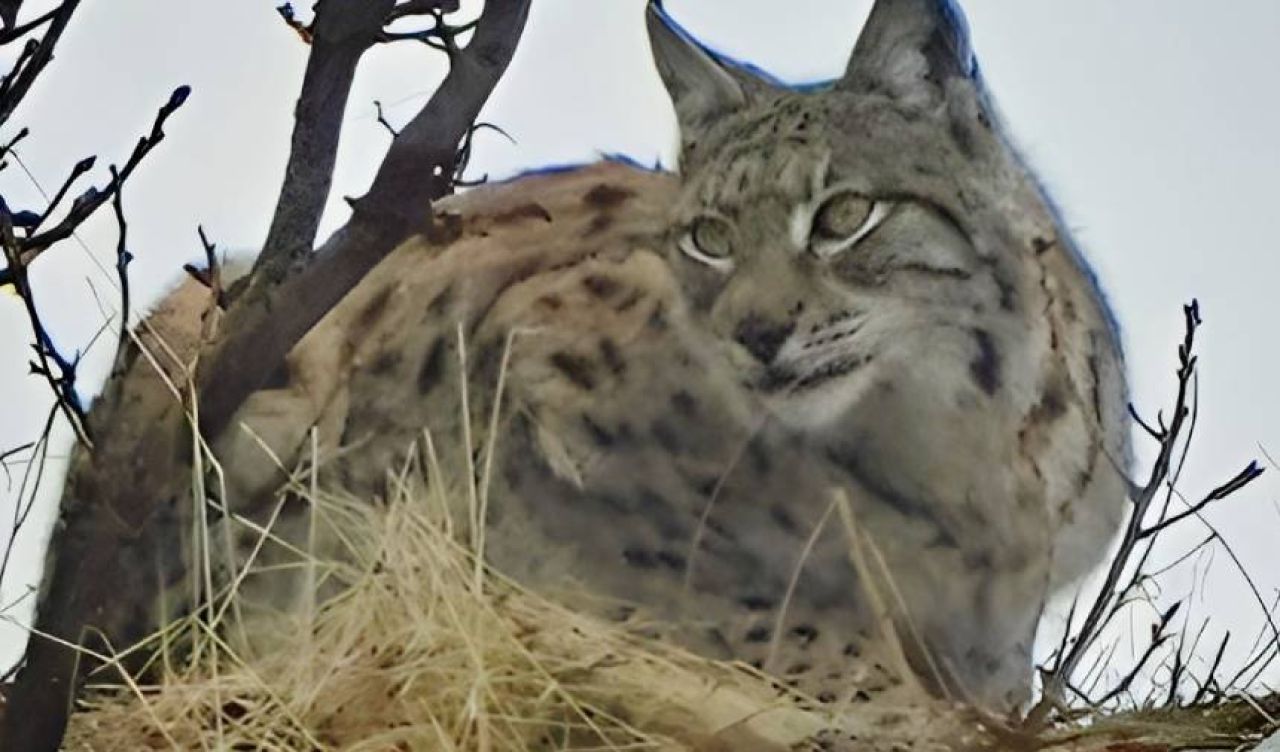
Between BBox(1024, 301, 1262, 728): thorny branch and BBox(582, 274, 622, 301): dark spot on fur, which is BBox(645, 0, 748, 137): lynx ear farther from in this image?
BBox(1024, 301, 1262, 728): thorny branch

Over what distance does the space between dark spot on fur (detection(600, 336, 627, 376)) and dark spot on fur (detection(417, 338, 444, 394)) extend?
0.11 m

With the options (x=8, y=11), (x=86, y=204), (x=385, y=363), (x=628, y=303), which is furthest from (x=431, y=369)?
(x=8, y=11)

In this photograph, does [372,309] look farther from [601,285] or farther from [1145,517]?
[1145,517]

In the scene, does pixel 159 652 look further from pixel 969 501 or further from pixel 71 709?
pixel 969 501

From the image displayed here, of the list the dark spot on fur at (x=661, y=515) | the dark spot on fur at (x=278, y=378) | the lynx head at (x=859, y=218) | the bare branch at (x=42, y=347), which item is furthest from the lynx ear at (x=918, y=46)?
the bare branch at (x=42, y=347)

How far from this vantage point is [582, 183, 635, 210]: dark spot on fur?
122 centimetres

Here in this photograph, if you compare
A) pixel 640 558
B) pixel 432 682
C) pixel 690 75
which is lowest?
pixel 432 682

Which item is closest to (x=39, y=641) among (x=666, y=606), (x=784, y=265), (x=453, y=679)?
(x=453, y=679)

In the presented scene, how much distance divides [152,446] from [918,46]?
1.86 feet

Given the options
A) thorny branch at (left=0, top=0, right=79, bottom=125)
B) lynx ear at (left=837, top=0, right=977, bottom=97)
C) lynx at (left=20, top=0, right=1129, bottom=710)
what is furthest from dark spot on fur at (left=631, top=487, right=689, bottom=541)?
thorny branch at (left=0, top=0, right=79, bottom=125)

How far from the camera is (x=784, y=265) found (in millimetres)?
1107

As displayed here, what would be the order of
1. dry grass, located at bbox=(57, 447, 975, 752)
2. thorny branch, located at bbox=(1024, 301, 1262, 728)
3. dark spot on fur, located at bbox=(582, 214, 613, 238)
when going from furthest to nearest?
dark spot on fur, located at bbox=(582, 214, 613, 238) → thorny branch, located at bbox=(1024, 301, 1262, 728) → dry grass, located at bbox=(57, 447, 975, 752)

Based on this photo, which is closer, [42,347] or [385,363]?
[42,347]

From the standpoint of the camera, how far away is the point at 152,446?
110cm
